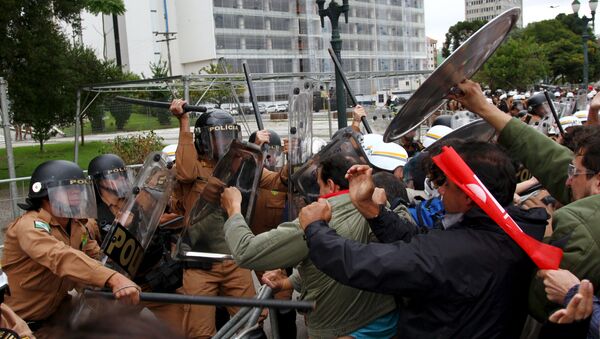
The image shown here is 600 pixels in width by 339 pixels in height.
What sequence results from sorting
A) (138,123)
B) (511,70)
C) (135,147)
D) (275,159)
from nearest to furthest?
(275,159)
(135,147)
(138,123)
(511,70)

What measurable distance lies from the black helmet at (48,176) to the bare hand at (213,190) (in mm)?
927

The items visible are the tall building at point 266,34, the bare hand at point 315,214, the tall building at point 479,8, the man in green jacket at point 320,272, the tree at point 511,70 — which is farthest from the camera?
the tall building at point 479,8

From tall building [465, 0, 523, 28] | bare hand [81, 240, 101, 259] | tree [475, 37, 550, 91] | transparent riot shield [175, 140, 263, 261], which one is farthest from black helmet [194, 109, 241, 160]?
tall building [465, 0, 523, 28]

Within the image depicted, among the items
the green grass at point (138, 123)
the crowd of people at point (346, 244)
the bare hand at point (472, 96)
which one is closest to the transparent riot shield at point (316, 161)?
the crowd of people at point (346, 244)

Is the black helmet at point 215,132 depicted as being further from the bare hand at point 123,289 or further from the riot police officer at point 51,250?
the bare hand at point 123,289

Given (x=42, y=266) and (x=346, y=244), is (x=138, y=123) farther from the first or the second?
(x=346, y=244)

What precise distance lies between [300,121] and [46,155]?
21209 mm

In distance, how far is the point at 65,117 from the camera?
2020 centimetres

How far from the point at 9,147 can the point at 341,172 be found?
696cm

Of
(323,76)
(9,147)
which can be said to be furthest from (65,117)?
(9,147)

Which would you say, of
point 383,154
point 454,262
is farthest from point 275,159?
point 454,262

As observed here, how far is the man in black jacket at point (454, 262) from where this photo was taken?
2066 mm

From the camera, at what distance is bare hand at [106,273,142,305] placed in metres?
2.93

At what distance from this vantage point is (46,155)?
22391 mm
